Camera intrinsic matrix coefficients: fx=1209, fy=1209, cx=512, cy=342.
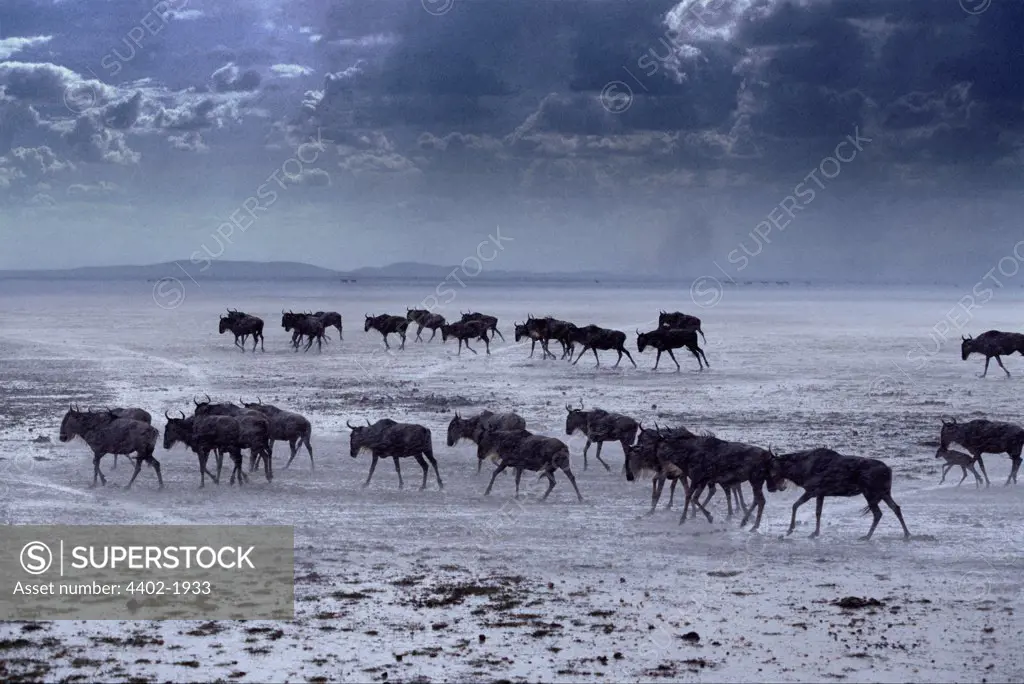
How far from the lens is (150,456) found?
17.1 metres

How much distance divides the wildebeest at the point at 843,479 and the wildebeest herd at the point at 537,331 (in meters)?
19.7

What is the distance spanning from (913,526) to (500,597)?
6.10 meters

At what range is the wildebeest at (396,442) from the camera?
17531 millimetres

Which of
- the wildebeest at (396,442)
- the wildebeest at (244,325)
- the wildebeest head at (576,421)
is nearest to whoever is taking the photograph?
the wildebeest at (396,442)

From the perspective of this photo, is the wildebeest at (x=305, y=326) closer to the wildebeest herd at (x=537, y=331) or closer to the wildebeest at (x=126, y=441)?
the wildebeest herd at (x=537, y=331)

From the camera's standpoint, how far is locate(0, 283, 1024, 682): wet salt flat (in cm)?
1038

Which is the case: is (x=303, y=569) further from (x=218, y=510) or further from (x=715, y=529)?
(x=715, y=529)

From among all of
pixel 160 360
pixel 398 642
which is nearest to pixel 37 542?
pixel 398 642

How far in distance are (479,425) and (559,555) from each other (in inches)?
232

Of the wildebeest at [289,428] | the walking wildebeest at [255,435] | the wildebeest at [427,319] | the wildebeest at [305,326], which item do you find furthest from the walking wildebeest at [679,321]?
the walking wildebeest at [255,435]

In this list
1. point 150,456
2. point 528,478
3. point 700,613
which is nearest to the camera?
point 700,613

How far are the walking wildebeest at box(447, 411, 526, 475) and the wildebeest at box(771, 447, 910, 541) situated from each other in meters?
5.58

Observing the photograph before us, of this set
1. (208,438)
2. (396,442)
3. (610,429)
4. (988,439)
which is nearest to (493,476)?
(396,442)

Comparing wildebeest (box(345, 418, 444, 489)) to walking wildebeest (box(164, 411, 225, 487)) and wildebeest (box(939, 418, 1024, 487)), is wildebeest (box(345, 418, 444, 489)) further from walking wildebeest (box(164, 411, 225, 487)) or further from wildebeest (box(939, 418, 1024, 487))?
wildebeest (box(939, 418, 1024, 487))
